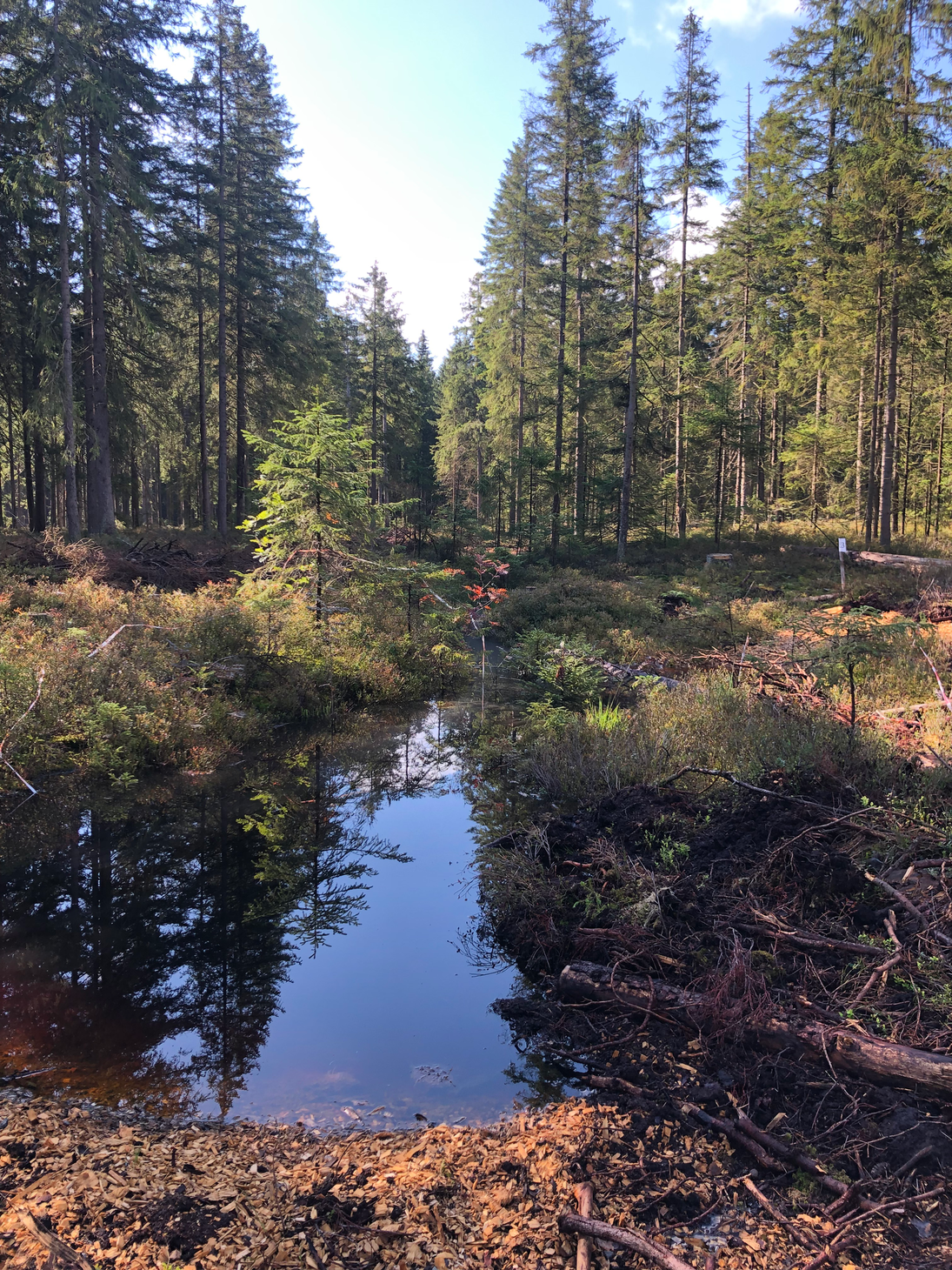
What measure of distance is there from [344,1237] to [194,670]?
8.73m

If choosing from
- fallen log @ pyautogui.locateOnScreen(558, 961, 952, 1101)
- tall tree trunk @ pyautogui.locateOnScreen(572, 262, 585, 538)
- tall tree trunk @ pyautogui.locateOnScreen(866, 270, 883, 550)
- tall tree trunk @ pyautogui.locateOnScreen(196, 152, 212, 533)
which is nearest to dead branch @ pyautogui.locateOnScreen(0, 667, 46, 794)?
fallen log @ pyautogui.locateOnScreen(558, 961, 952, 1101)

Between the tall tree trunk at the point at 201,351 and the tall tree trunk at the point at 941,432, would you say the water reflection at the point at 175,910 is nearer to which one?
the tall tree trunk at the point at 201,351

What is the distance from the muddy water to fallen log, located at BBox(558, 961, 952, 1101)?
731mm

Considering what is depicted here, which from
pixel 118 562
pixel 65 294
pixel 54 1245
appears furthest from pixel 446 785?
pixel 65 294

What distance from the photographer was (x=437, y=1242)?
2859 millimetres

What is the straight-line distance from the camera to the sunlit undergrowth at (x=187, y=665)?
869cm

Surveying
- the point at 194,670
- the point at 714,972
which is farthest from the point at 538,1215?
the point at 194,670

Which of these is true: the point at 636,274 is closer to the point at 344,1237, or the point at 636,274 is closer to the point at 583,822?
the point at 583,822

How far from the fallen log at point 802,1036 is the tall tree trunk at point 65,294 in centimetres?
1806

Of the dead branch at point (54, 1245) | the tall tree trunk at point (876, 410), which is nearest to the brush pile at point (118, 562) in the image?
the dead branch at point (54, 1245)

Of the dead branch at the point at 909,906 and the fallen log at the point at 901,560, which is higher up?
the fallen log at the point at 901,560

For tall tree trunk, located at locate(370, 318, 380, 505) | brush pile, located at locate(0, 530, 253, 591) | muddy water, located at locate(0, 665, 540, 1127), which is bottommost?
muddy water, located at locate(0, 665, 540, 1127)

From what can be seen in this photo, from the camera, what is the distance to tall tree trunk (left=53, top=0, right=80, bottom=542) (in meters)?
17.4

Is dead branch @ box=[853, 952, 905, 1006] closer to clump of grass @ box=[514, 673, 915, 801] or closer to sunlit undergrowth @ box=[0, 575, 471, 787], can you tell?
clump of grass @ box=[514, 673, 915, 801]
